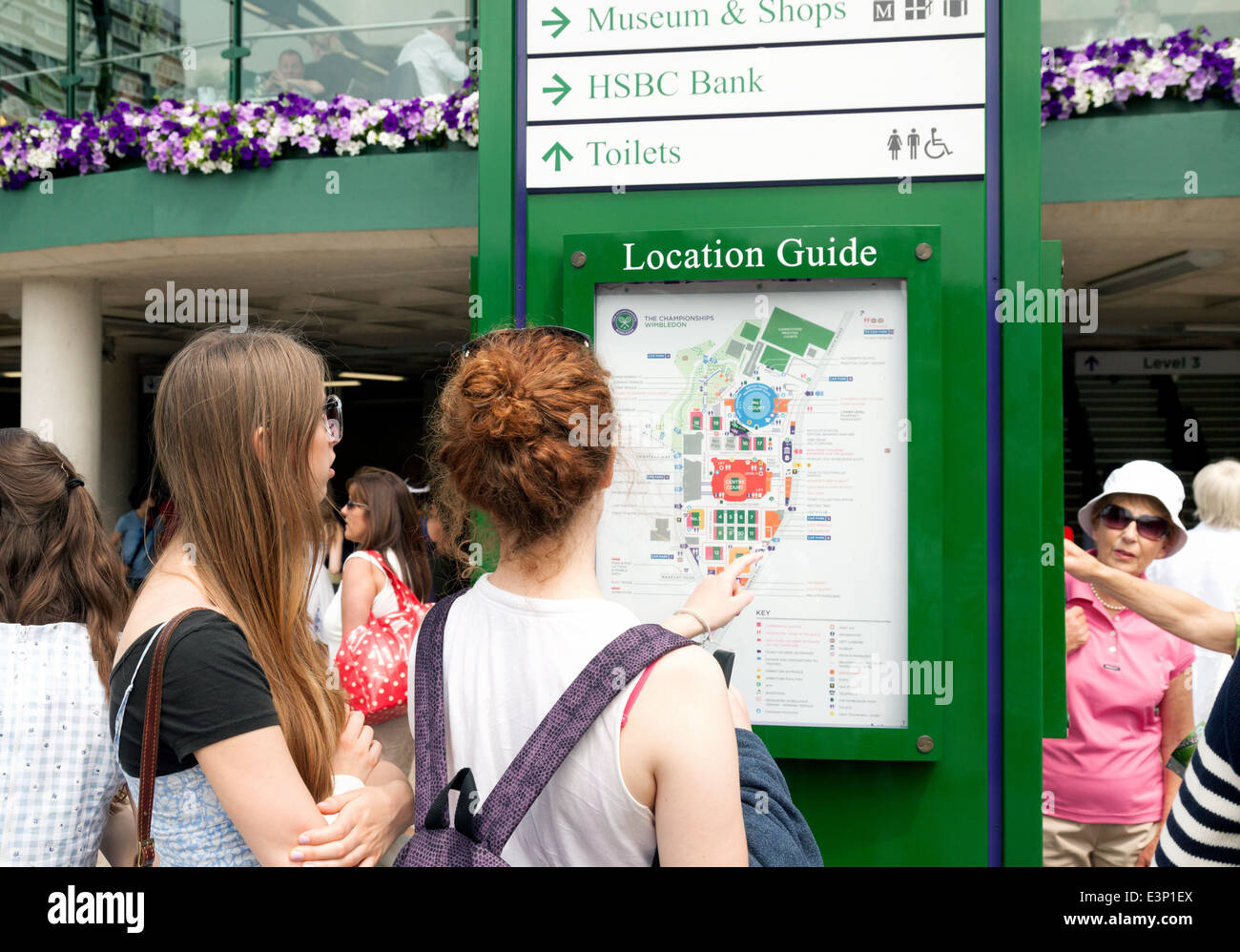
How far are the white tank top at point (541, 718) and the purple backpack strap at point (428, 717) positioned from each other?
Answer: 2 centimetres

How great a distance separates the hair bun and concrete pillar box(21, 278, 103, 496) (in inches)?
341

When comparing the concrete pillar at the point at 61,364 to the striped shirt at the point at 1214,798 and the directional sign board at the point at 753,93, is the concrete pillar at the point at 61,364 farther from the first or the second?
the striped shirt at the point at 1214,798

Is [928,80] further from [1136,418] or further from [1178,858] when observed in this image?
[1136,418]

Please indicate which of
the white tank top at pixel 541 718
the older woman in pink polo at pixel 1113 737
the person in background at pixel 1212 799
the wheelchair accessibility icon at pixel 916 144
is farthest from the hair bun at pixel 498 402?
the older woman in pink polo at pixel 1113 737

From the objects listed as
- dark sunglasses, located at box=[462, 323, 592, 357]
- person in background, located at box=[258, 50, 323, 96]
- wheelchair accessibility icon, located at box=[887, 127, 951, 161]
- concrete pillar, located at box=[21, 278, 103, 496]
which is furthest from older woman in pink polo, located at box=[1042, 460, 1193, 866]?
concrete pillar, located at box=[21, 278, 103, 496]

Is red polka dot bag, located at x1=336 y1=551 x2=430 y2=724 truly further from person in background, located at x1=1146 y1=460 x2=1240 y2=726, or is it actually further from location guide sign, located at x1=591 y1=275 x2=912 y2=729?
person in background, located at x1=1146 y1=460 x2=1240 y2=726

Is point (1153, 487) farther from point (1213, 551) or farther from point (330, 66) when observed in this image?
point (330, 66)

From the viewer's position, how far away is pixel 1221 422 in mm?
11922

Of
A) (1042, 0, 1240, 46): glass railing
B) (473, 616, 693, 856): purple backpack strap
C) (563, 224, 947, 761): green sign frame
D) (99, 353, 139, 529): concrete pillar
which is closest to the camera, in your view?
(473, 616, 693, 856): purple backpack strap

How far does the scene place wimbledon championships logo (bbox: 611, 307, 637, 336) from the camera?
8.73ft

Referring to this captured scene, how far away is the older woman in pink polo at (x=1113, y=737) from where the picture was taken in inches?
133

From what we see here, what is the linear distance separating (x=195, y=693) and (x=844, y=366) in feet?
5.73

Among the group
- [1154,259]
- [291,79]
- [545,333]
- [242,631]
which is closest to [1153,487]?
[545,333]

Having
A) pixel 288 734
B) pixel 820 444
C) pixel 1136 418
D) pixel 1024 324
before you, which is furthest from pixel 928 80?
pixel 1136 418
